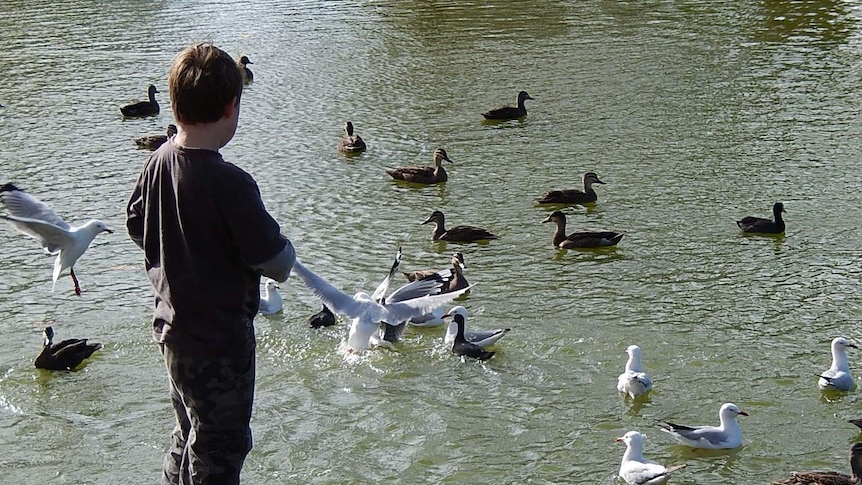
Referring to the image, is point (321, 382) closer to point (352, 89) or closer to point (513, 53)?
point (352, 89)

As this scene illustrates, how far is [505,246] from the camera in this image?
1194 centimetres

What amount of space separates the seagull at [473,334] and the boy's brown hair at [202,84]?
5.33m

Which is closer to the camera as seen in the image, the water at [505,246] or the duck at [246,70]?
the water at [505,246]

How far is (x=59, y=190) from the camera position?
14.2 meters

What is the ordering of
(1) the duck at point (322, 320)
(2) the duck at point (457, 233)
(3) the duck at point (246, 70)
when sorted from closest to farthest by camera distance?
1. (1) the duck at point (322, 320)
2. (2) the duck at point (457, 233)
3. (3) the duck at point (246, 70)

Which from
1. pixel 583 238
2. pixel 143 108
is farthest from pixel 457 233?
pixel 143 108

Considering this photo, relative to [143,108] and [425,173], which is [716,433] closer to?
[425,173]

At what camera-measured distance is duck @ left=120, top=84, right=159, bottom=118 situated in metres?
18.5

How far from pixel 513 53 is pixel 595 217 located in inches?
388

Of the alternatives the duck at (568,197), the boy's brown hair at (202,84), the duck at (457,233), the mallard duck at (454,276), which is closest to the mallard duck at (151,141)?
the duck at (457,233)

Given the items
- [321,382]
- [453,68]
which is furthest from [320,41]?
[321,382]

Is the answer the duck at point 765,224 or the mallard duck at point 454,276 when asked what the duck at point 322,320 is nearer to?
the mallard duck at point 454,276

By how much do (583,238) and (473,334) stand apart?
2.91 meters

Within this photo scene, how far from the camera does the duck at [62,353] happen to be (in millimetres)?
9039
